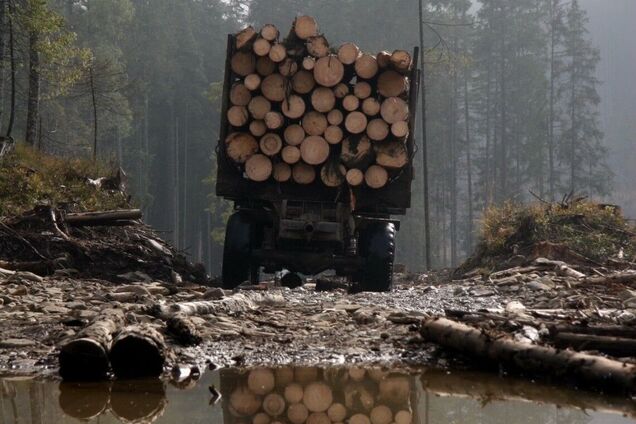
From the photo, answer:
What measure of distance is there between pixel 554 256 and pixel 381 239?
4.00 metres

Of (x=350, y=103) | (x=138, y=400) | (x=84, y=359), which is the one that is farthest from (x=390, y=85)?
(x=138, y=400)

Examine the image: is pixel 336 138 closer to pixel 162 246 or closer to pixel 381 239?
pixel 381 239

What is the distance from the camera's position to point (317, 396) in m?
4.72

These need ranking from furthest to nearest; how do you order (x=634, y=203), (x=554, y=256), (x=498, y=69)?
(x=634, y=203)
(x=498, y=69)
(x=554, y=256)

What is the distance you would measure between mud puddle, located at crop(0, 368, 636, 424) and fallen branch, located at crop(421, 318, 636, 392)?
118 millimetres

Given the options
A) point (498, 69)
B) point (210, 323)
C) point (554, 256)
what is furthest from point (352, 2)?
point (210, 323)

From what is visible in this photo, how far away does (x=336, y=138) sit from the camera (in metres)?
11.3

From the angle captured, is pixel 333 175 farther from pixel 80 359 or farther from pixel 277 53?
pixel 80 359

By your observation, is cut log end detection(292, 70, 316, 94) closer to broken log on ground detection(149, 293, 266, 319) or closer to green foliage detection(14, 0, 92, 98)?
broken log on ground detection(149, 293, 266, 319)

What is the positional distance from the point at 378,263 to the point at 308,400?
6592mm

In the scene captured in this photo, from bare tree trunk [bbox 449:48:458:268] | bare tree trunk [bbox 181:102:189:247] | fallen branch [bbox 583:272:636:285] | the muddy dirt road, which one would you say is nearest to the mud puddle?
the muddy dirt road

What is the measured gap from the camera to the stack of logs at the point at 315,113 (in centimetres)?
1126

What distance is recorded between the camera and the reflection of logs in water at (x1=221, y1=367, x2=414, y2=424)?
170 inches

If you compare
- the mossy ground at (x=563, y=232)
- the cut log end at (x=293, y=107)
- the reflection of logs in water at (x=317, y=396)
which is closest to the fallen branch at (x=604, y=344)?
the reflection of logs in water at (x=317, y=396)
